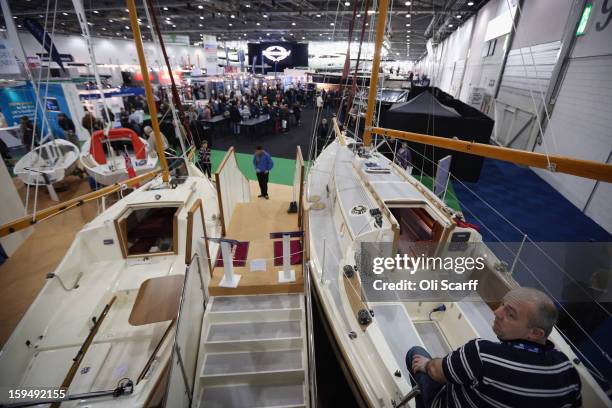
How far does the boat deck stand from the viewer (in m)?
3.65

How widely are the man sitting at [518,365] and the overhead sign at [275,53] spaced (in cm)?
1921

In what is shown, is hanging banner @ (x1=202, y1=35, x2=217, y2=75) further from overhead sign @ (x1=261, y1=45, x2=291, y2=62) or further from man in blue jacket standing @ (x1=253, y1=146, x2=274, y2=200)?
man in blue jacket standing @ (x1=253, y1=146, x2=274, y2=200)

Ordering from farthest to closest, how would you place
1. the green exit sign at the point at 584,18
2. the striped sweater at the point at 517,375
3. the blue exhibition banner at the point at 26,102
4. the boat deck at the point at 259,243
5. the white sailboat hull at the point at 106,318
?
the blue exhibition banner at the point at 26,102 < the green exit sign at the point at 584,18 < the boat deck at the point at 259,243 < the white sailboat hull at the point at 106,318 < the striped sweater at the point at 517,375

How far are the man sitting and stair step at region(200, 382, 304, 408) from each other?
2.12 meters

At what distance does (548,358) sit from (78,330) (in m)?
4.56

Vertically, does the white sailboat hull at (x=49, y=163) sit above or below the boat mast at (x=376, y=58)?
below

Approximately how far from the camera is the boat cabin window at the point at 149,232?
4801mm

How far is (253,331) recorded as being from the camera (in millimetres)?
3381

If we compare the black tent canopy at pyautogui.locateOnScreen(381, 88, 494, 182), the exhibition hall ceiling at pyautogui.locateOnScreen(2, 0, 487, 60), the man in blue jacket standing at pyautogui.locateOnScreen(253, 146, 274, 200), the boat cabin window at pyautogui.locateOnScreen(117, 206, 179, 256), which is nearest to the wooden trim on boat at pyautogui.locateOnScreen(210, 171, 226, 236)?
the boat cabin window at pyautogui.locateOnScreen(117, 206, 179, 256)

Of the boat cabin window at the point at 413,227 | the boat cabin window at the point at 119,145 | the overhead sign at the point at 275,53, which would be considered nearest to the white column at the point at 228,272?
the boat cabin window at the point at 413,227

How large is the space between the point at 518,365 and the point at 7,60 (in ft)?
38.3

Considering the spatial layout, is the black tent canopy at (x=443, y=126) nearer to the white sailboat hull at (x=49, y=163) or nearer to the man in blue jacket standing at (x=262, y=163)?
the man in blue jacket standing at (x=262, y=163)

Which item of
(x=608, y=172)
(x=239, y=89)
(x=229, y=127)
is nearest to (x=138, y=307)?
(x=608, y=172)

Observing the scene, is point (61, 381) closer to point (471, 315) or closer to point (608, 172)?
point (471, 315)
